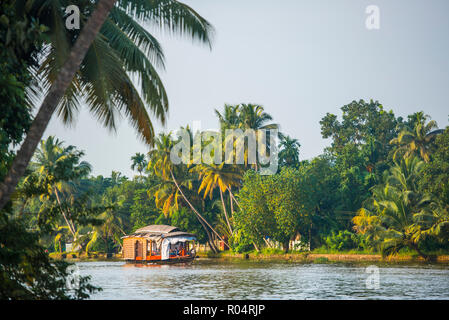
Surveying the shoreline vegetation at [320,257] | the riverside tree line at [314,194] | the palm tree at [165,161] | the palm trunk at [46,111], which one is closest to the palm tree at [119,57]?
the palm trunk at [46,111]

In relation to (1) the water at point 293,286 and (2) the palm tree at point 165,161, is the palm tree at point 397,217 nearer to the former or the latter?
(1) the water at point 293,286

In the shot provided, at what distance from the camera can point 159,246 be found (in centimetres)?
3959

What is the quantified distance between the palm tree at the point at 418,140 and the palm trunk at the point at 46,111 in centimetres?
3922

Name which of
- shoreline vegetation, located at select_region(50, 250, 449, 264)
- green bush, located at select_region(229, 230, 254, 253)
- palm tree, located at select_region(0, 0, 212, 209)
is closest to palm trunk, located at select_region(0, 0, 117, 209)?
palm tree, located at select_region(0, 0, 212, 209)

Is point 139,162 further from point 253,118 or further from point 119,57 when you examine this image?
point 119,57

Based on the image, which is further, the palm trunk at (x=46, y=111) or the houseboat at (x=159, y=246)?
the houseboat at (x=159, y=246)

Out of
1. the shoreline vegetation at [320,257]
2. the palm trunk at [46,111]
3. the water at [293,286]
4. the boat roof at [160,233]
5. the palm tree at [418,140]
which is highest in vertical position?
the palm tree at [418,140]

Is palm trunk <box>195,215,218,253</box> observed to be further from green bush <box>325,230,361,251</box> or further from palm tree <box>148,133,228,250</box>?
green bush <box>325,230,361,251</box>

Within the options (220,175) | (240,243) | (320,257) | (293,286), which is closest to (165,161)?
(220,175)

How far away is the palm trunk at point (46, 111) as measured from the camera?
6.31 metres

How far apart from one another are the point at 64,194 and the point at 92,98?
4643 centimetres
